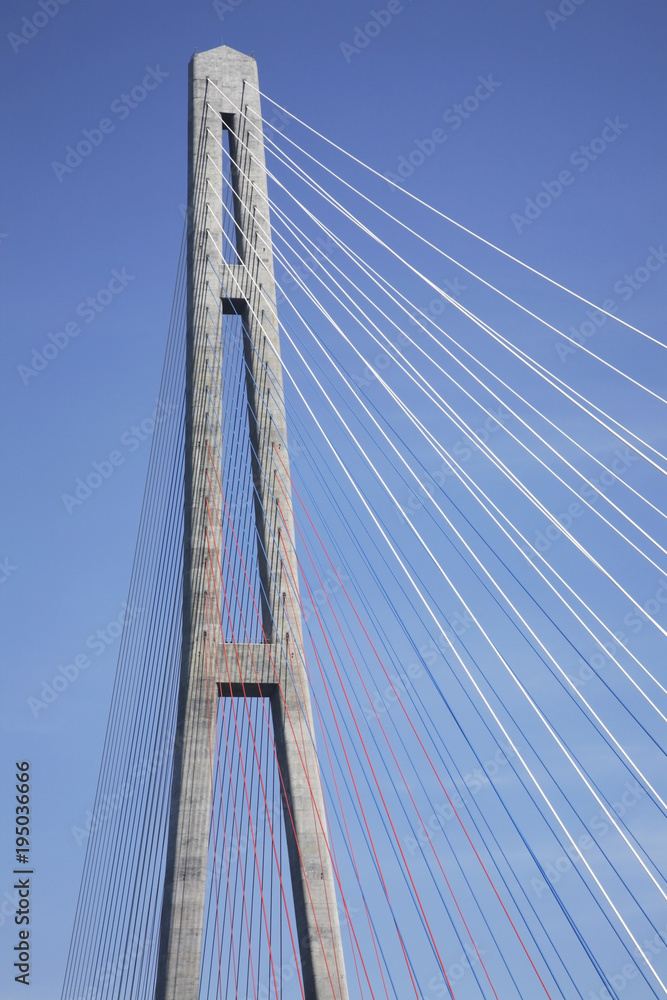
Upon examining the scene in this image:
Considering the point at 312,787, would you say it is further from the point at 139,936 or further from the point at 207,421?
the point at 207,421

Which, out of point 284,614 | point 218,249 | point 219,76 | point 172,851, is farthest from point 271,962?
point 219,76

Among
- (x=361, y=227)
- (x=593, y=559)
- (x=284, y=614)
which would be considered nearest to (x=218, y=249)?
(x=361, y=227)

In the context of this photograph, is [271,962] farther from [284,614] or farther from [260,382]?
[260,382]

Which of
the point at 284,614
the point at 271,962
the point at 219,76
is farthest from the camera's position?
the point at 219,76

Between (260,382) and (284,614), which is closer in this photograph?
(284,614)

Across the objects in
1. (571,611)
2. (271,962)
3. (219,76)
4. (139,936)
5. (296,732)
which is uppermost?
(219,76)

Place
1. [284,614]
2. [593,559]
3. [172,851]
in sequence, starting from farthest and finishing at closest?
[284,614]
[172,851]
[593,559]

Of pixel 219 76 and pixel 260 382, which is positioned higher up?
pixel 219 76
